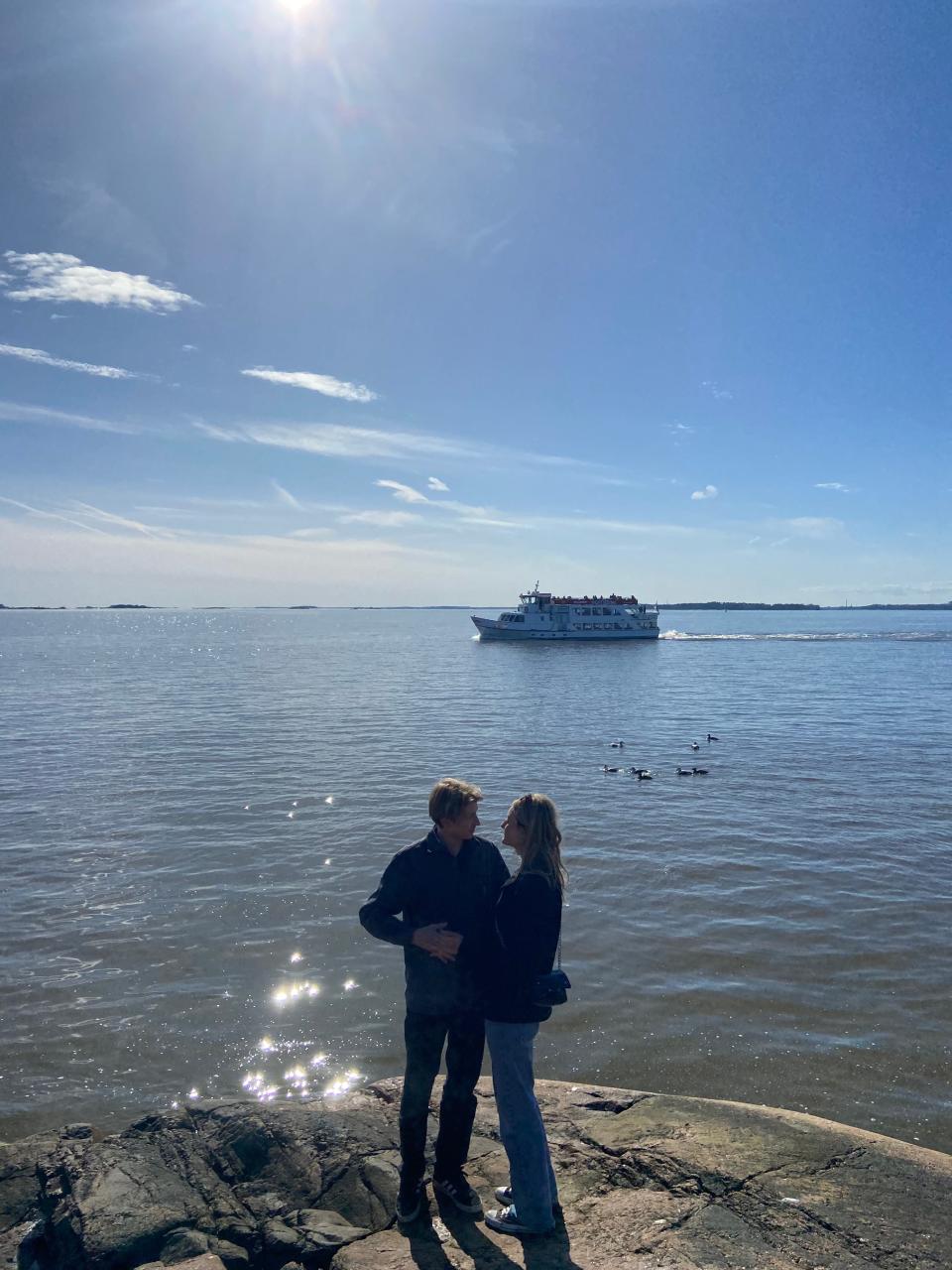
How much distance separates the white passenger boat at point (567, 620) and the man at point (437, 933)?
8091 cm

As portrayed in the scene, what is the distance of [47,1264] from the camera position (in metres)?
4.41

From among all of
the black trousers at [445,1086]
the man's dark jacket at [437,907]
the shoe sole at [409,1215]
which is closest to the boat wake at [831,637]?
the black trousers at [445,1086]

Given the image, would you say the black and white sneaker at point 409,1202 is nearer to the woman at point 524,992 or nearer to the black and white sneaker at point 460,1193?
the black and white sneaker at point 460,1193

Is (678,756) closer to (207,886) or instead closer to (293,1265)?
(207,886)

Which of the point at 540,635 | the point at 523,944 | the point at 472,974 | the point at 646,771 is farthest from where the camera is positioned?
the point at 540,635

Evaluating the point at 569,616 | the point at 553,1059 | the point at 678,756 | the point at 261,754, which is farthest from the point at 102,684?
the point at 569,616

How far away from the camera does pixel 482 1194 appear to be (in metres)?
4.73

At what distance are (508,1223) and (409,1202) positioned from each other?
595 mm

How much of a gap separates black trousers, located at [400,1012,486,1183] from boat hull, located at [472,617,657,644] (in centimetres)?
8131

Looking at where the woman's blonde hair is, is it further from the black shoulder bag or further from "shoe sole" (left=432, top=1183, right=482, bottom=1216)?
"shoe sole" (left=432, top=1183, right=482, bottom=1216)

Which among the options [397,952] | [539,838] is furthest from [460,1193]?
[397,952]

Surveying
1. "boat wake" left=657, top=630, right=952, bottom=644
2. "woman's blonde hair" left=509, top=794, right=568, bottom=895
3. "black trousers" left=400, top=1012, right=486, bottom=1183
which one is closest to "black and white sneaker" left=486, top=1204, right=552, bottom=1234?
"black trousers" left=400, top=1012, right=486, bottom=1183

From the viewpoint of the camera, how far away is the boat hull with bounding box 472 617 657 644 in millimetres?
87688

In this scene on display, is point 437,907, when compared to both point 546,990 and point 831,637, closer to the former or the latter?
point 546,990
